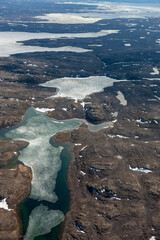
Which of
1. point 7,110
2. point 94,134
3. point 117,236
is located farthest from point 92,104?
point 117,236

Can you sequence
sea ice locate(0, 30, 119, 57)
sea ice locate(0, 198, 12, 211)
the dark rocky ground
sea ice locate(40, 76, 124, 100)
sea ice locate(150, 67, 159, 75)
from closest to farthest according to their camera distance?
the dark rocky ground < sea ice locate(0, 198, 12, 211) < sea ice locate(40, 76, 124, 100) < sea ice locate(150, 67, 159, 75) < sea ice locate(0, 30, 119, 57)

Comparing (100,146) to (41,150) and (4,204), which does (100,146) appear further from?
(4,204)

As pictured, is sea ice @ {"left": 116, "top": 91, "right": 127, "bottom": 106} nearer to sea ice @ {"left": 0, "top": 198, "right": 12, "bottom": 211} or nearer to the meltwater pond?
the meltwater pond

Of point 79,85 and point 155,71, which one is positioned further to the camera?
point 155,71

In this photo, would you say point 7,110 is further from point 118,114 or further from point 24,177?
point 118,114

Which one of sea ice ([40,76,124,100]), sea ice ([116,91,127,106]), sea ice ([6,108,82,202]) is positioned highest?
sea ice ([40,76,124,100])

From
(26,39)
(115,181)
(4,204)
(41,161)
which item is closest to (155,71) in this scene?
(115,181)

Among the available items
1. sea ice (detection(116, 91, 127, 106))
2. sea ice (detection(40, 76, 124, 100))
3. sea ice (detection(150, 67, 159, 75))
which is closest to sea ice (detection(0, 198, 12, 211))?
sea ice (detection(40, 76, 124, 100))
